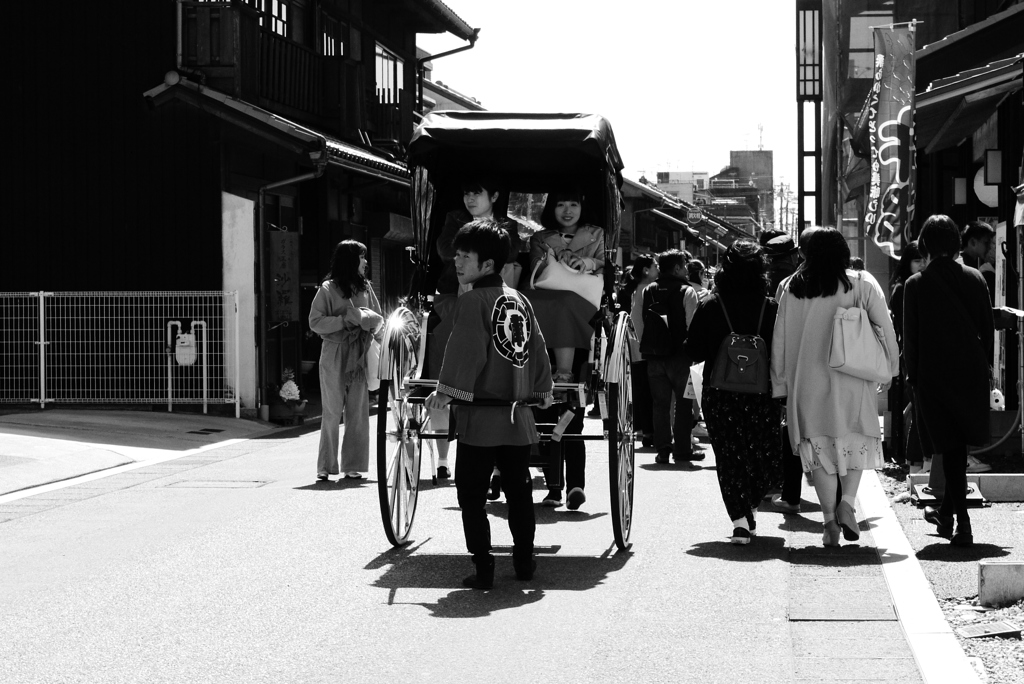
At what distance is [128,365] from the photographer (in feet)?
55.4

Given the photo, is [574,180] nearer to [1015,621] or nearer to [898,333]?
[898,333]

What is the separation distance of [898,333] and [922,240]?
3097 mm

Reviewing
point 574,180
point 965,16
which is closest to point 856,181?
point 965,16

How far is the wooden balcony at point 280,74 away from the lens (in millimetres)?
17172

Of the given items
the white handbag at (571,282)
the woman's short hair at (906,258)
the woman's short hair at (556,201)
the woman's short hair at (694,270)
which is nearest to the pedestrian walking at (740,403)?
the white handbag at (571,282)

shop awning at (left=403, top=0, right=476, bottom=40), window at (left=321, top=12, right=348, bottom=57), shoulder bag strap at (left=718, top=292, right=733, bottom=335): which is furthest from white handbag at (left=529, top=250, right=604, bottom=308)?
shop awning at (left=403, top=0, right=476, bottom=40)

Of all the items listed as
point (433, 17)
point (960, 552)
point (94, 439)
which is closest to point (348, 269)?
point (94, 439)

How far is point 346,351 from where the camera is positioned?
10906 millimetres

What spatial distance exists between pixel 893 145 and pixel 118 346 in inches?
409

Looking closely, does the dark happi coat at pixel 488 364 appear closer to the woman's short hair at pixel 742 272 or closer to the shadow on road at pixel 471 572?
the shadow on road at pixel 471 572

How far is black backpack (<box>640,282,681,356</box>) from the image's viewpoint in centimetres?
1233

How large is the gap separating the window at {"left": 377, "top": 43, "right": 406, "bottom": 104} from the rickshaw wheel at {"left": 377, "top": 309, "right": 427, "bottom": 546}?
56.7 ft

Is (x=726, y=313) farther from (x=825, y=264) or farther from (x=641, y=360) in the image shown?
(x=641, y=360)

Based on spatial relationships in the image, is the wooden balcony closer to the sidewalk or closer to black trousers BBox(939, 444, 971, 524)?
the sidewalk
